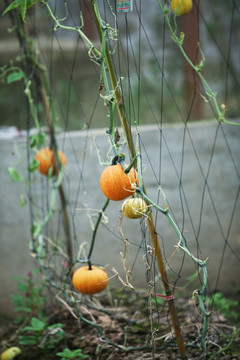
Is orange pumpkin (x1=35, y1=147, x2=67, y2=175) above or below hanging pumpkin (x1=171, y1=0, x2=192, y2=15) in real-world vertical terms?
below

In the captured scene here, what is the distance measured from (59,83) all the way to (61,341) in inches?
131

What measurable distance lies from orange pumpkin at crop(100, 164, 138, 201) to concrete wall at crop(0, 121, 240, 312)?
1249 millimetres

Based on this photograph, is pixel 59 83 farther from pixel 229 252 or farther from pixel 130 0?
pixel 130 0

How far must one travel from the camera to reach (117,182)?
1.28 meters

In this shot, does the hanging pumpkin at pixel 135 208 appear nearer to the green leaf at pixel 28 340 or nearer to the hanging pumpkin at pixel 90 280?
the hanging pumpkin at pixel 90 280

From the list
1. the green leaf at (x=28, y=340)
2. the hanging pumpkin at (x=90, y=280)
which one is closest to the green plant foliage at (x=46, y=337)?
the green leaf at (x=28, y=340)

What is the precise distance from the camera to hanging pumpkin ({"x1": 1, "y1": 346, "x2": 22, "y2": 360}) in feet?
5.86

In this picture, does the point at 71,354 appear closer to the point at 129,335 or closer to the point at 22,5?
the point at 129,335

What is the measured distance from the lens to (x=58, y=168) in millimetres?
2164

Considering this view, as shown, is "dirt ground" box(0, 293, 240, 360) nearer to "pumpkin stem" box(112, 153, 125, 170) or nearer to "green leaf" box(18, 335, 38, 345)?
"green leaf" box(18, 335, 38, 345)

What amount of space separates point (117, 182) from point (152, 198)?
4.45 feet

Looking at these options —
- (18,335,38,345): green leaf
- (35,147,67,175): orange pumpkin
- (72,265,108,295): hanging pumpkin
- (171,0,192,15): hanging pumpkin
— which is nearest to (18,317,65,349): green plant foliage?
(18,335,38,345): green leaf

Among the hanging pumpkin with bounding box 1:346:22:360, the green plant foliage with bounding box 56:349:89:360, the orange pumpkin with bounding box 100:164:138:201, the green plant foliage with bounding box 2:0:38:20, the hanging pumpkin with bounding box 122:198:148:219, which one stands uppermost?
the green plant foliage with bounding box 2:0:38:20

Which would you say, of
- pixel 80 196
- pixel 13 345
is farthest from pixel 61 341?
pixel 80 196
